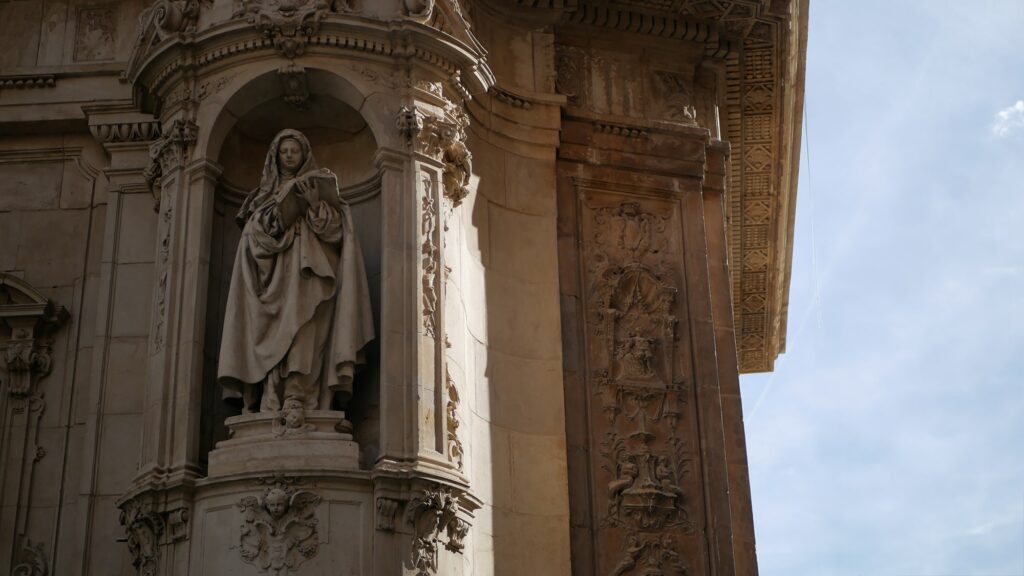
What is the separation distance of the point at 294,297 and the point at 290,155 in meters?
1.46

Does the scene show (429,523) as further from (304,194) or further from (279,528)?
(304,194)

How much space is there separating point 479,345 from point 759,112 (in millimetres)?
6043

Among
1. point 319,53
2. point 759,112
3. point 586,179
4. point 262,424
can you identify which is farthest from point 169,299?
point 759,112

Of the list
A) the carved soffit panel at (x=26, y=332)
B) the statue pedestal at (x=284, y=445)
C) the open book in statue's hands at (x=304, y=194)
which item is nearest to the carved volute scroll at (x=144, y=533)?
the statue pedestal at (x=284, y=445)

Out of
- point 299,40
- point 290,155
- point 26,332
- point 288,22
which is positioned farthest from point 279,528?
point 288,22

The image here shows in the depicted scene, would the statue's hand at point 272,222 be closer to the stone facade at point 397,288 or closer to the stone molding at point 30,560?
the stone facade at point 397,288

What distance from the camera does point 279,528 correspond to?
13344 millimetres

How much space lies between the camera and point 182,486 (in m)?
13.7

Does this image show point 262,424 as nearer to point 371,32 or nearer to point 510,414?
point 510,414

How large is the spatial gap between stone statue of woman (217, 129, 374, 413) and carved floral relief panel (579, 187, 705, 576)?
2940mm

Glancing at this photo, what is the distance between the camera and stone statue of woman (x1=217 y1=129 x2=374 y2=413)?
14.1 metres

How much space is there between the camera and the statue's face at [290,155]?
49.1ft

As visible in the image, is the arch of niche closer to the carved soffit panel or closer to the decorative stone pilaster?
the decorative stone pilaster

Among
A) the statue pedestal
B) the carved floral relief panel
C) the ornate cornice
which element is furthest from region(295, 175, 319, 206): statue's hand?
the ornate cornice
